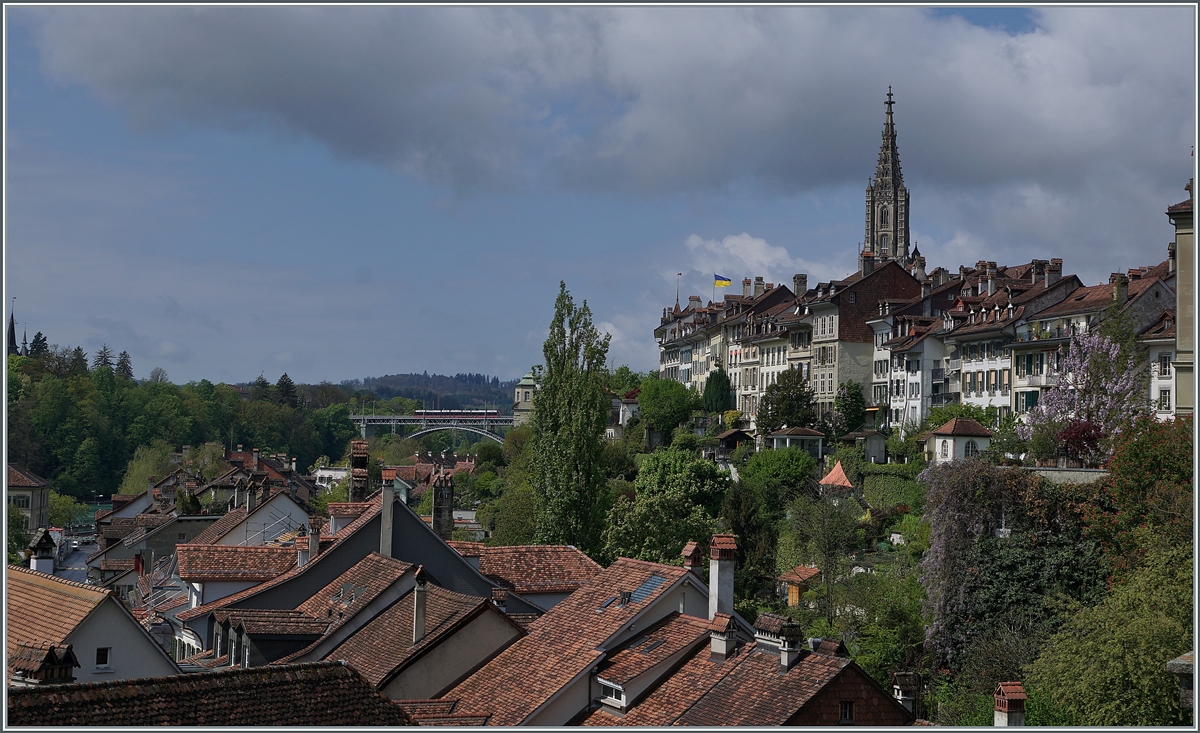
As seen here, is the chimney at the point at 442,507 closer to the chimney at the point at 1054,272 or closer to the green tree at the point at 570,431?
the green tree at the point at 570,431

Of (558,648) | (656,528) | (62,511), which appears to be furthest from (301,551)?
(62,511)

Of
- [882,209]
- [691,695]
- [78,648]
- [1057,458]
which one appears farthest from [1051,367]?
[882,209]

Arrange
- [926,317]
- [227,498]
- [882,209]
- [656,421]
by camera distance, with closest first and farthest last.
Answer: [227,498], [926,317], [656,421], [882,209]

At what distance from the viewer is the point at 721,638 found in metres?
23.1

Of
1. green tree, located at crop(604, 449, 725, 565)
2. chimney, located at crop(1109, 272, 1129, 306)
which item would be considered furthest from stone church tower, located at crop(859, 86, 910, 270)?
green tree, located at crop(604, 449, 725, 565)

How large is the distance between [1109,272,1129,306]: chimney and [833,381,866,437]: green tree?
20287 millimetres

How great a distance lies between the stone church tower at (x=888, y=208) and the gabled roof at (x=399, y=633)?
464 feet

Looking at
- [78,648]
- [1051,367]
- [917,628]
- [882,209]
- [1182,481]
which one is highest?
[882,209]

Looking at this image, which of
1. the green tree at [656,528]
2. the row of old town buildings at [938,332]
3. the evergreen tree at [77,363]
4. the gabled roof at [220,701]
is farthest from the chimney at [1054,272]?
the evergreen tree at [77,363]

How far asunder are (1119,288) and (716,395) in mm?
45451

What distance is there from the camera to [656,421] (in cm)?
10394

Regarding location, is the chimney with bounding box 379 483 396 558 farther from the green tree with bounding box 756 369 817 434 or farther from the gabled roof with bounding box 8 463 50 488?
the gabled roof with bounding box 8 463 50 488

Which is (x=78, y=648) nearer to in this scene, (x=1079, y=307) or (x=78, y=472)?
(x=1079, y=307)

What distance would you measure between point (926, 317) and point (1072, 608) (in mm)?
47312
